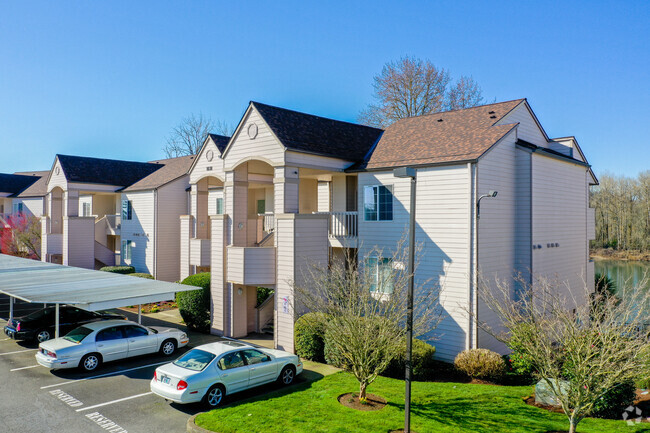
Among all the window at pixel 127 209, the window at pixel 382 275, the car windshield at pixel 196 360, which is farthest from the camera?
the window at pixel 127 209

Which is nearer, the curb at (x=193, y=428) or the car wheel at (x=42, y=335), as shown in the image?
the curb at (x=193, y=428)

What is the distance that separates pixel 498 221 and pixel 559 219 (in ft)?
17.0

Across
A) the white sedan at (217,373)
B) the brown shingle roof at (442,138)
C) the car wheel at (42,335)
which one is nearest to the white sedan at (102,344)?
the car wheel at (42,335)

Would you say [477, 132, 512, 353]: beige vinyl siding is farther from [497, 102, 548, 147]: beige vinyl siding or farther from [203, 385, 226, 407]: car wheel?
[203, 385, 226, 407]: car wheel

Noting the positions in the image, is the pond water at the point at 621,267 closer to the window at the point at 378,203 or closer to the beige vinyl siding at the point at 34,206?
the window at the point at 378,203

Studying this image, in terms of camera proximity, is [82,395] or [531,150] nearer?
[82,395]

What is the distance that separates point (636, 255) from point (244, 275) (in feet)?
199

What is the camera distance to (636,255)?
60219 mm

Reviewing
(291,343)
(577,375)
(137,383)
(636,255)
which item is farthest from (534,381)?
(636,255)

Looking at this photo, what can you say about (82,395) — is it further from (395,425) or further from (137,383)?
(395,425)

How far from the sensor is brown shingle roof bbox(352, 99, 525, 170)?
56.7 feet

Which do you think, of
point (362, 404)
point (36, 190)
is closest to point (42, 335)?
point (362, 404)

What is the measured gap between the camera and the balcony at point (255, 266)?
18.4 meters

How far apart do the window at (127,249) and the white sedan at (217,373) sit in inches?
935
